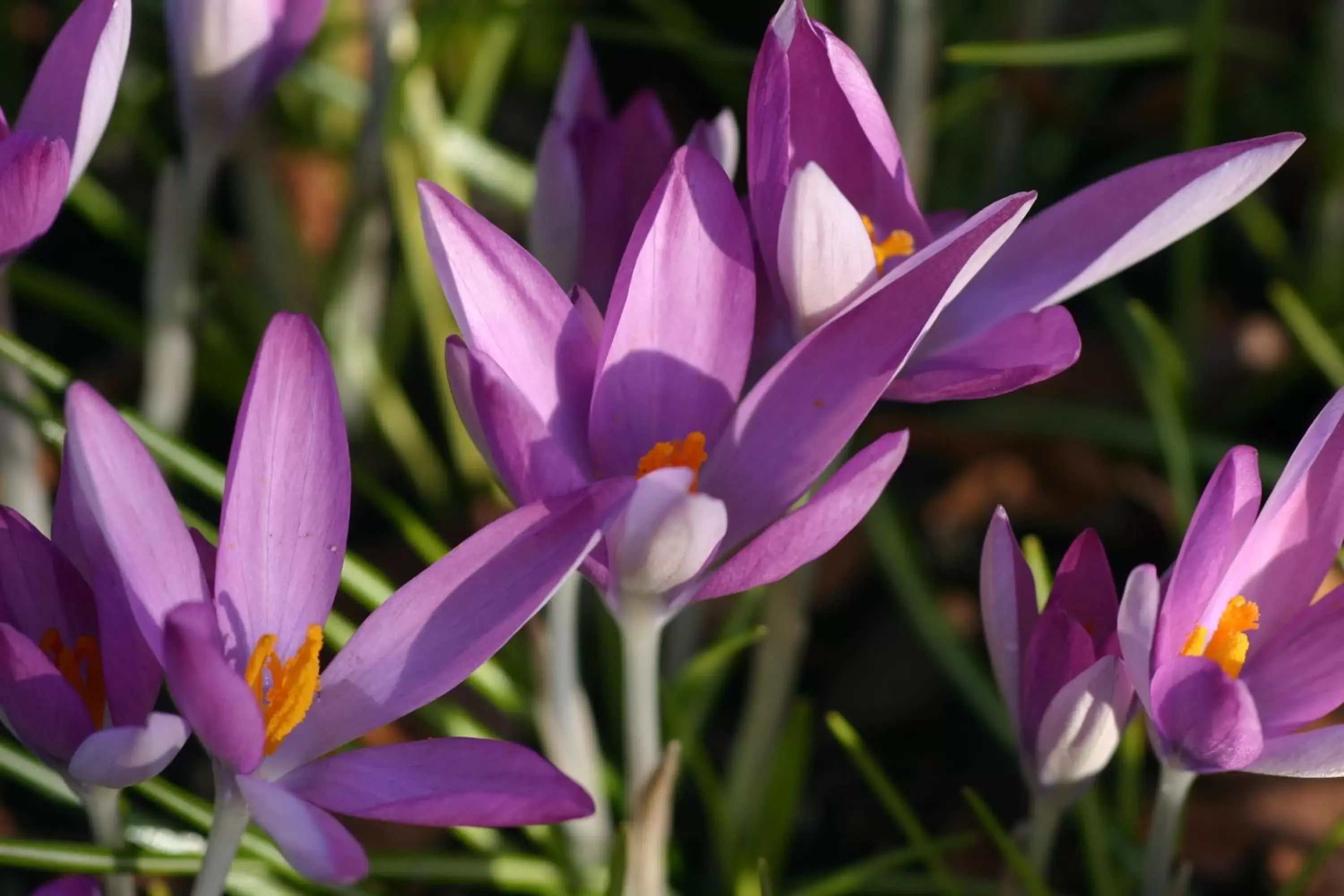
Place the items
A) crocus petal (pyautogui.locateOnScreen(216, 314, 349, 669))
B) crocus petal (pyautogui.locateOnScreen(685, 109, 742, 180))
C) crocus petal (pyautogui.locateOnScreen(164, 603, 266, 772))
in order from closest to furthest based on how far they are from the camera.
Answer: crocus petal (pyautogui.locateOnScreen(164, 603, 266, 772)) < crocus petal (pyautogui.locateOnScreen(216, 314, 349, 669)) < crocus petal (pyautogui.locateOnScreen(685, 109, 742, 180))

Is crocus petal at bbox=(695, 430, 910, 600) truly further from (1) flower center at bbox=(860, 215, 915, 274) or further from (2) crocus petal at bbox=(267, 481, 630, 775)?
(1) flower center at bbox=(860, 215, 915, 274)

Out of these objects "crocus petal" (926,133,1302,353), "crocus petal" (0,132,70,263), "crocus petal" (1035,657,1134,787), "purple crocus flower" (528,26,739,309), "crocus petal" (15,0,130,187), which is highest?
"crocus petal" (15,0,130,187)

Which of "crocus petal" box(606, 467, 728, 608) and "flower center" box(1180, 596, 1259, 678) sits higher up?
"crocus petal" box(606, 467, 728, 608)

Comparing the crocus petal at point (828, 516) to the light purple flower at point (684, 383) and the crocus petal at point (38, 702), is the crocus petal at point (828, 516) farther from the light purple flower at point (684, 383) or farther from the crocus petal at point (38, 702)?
the crocus petal at point (38, 702)

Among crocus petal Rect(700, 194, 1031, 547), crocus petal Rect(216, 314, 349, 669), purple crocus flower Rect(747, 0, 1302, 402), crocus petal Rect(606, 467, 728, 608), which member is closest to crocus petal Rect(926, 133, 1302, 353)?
purple crocus flower Rect(747, 0, 1302, 402)

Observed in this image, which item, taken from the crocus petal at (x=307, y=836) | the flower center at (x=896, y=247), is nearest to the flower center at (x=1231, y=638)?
the flower center at (x=896, y=247)

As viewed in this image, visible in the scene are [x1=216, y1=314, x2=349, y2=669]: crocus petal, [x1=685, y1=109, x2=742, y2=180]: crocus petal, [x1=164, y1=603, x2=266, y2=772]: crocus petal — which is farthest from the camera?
[x1=685, y1=109, x2=742, y2=180]: crocus petal

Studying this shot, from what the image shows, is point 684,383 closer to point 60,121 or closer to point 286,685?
point 286,685
